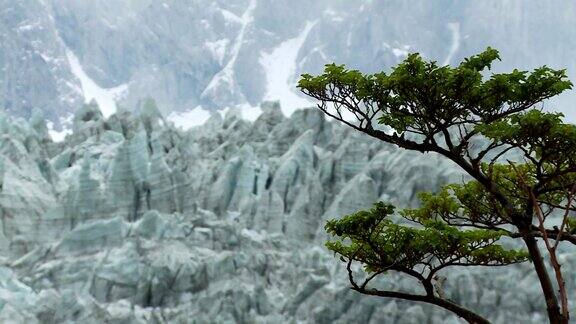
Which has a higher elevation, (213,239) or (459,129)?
(213,239)

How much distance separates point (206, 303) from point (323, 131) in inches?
1270

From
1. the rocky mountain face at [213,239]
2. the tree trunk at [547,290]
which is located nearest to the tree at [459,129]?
the tree trunk at [547,290]

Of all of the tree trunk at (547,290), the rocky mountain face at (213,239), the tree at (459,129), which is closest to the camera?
the tree trunk at (547,290)

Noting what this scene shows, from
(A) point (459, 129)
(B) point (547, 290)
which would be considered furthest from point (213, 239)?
(B) point (547, 290)

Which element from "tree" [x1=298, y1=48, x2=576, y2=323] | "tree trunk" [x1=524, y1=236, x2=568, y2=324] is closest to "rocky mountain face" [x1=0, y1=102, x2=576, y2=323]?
"tree" [x1=298, y1=48, x2=576, y2=323]

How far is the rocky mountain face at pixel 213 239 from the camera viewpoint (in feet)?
156

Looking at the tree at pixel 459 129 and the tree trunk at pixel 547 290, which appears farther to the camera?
the tree at pixel 459 129

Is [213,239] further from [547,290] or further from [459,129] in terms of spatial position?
[547,290]

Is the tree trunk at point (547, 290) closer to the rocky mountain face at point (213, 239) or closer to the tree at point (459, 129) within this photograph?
the tree at point (459, 129)

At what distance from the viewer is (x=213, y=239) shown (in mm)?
56938

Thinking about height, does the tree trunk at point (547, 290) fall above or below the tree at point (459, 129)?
below

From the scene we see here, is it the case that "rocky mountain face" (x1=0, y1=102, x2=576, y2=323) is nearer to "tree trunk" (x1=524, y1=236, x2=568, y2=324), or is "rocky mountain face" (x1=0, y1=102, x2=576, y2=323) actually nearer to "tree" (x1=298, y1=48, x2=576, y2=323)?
"tree" (x1=298, y1=48, x2=576, y2=323)

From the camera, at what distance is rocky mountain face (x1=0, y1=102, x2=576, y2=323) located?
4750 cm

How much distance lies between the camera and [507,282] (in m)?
46.2
